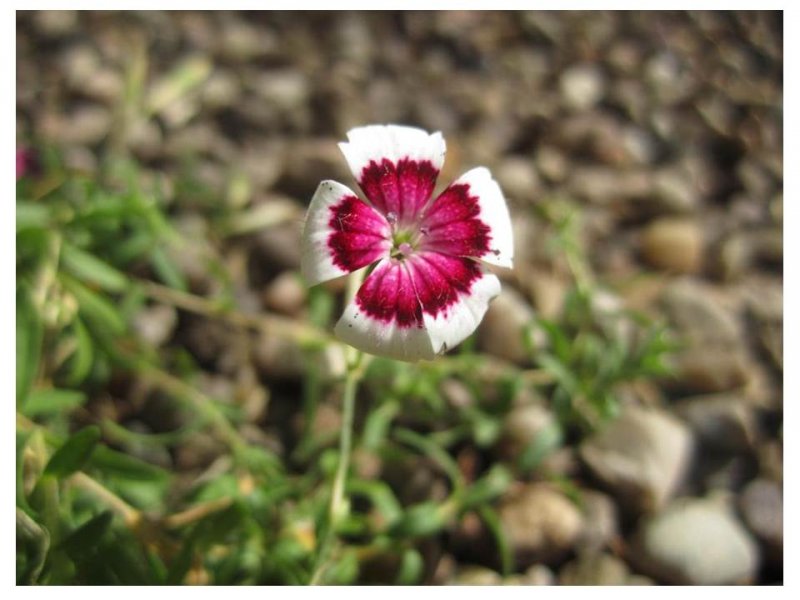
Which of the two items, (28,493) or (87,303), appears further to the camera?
(87,303)

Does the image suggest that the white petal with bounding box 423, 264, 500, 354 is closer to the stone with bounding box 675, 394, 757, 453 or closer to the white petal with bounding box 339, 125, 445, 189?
the white petal with bounding box 339, 125, 445, 189

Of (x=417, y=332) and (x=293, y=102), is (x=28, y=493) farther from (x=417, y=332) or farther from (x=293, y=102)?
(x=293, y=102)

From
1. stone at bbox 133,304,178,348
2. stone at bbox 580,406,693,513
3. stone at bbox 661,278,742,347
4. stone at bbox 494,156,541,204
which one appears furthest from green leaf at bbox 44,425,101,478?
stone at bbox 661,278,742,347

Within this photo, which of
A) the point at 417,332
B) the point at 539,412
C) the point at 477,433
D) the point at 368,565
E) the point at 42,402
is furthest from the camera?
the point at 539,412

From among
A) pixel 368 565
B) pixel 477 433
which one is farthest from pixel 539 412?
pixel 368 565

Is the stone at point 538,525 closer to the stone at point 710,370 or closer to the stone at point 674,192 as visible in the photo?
the stone at point 710,370

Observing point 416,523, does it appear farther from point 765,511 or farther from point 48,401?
point 765,511
